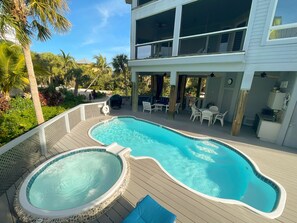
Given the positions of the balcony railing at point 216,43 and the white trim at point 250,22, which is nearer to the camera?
the white trim at point 250,22

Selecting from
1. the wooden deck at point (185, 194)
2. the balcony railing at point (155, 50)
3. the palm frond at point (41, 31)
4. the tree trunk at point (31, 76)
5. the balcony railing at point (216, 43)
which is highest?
the balcony railing at point (216, 43)

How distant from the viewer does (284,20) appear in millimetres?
5484

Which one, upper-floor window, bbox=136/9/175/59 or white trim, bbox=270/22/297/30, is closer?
white trim, bbox=270/22/297/30

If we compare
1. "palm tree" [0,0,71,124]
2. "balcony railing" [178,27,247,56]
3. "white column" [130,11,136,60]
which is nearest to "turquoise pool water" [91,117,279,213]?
"palm tree" [0,0,71,124]

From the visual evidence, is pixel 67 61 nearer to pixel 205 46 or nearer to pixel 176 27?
pixel 176 27

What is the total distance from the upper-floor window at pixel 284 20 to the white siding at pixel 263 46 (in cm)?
24

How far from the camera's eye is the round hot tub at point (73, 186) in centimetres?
274

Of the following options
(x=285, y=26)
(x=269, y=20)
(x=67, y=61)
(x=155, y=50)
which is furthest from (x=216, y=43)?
(x=67, y=61)

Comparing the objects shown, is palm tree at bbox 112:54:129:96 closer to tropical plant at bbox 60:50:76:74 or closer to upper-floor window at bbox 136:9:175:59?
tropical plant at bbox 60:50:76:74

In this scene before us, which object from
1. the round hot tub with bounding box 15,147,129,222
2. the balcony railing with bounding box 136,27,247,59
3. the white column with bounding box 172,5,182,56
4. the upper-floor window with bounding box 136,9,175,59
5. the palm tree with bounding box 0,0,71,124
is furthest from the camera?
the upper-floor window with bounding box 136,9,175,59

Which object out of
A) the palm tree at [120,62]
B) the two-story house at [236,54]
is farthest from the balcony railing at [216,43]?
the palm tree at [120,62]

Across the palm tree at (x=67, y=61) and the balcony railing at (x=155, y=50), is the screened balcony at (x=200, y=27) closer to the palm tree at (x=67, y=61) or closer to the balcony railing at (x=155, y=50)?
the balcony railing at (x=155, y=50)

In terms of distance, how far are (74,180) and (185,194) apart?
→ 127 inches

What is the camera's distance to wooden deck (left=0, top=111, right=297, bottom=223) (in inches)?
113
